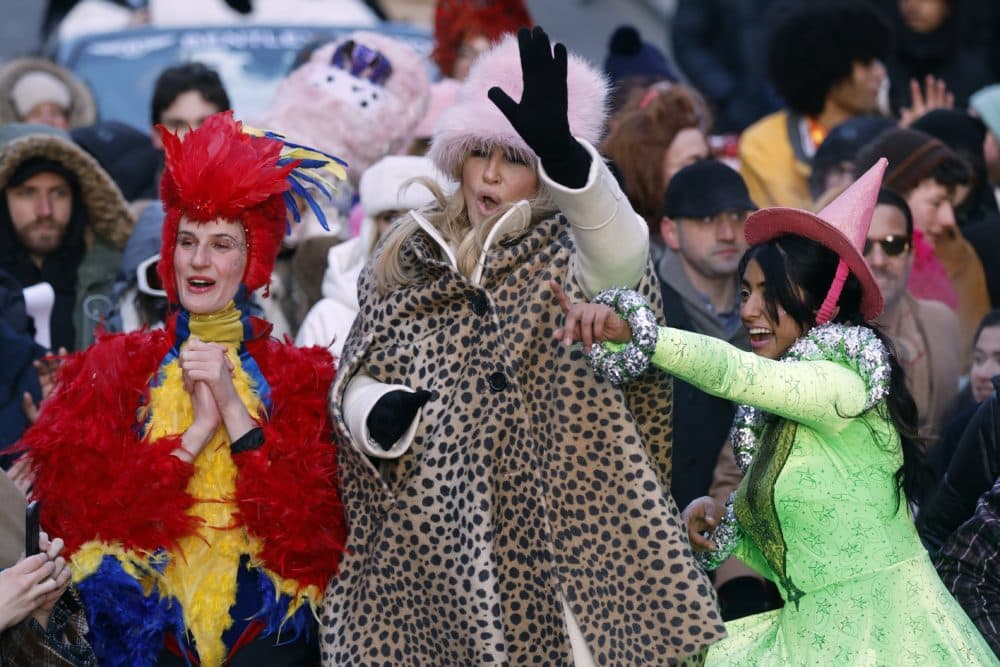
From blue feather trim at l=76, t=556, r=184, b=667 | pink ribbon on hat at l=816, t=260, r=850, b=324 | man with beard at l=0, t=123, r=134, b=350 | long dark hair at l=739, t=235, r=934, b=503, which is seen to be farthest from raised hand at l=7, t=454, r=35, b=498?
pink ribbon on hat at l=816, t=260, r=850, b=324

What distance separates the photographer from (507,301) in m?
4.56

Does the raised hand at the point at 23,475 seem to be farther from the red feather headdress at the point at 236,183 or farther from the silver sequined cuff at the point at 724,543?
the silver sequined cuff at the point at 724,543

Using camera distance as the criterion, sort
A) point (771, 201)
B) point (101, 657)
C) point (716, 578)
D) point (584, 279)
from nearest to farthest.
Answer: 1. point (584, 279)
2. point (101, 657)
3. point (716, 578)
4. point (771, 201)

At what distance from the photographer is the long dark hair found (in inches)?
179

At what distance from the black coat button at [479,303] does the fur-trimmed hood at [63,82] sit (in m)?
4.72

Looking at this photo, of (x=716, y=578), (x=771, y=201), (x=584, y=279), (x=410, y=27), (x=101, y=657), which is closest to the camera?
(x=584, y=279)

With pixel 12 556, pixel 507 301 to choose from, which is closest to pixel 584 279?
pixel 507 301

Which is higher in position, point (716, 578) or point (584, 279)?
point (584, 279)

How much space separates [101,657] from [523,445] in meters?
1.32

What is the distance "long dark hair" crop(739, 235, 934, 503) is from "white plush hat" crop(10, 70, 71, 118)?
516 cm

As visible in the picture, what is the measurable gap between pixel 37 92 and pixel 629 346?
542 cm

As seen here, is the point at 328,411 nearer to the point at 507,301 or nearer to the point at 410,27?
the point at 507,301

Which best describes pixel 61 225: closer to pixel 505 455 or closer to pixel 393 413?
pixel 393 413

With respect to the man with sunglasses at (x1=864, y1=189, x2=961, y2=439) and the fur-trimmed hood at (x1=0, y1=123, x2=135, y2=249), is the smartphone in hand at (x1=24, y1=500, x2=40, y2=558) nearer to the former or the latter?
the fur-trimmed hood at (x1=0, y1=123, x2=135, y2=249)
